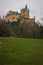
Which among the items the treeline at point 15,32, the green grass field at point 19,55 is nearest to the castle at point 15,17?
the treeline at point 15,32

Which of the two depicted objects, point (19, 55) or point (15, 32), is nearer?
point (19, 55)

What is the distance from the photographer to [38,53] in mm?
5996

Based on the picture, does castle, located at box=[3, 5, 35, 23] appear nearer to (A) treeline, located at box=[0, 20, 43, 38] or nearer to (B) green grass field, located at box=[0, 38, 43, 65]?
(A) treeline, located at box=[0, 20, 43, 38]

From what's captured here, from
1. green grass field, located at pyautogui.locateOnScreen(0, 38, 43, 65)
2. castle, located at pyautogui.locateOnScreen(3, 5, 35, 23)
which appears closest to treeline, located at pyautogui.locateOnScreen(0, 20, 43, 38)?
castle, located at pyautogui.locateOnScreen(3, 5, 35, 23)

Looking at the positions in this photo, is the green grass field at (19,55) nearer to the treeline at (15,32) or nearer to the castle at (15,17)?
the treeline at (15,32)

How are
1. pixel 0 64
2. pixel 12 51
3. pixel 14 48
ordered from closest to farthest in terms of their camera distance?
1. pixel 0 64
2. pixel 12 51
3. pixel 14 48

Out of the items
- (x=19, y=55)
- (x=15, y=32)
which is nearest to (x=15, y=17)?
(x=15, y=32)

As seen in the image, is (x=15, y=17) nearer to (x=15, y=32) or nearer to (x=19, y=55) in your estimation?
(x=15, y=32)

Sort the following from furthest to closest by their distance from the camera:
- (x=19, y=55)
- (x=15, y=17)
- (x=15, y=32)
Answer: (x=15, y=17) → (x=15, y=32) → (x=19, y=55)

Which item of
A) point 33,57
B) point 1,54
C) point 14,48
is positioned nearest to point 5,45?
point 14,48

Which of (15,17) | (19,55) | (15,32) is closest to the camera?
(19,55)

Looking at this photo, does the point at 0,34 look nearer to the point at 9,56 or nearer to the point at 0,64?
the point at 9,56

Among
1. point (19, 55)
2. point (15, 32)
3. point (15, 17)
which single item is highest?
point (15, 17)

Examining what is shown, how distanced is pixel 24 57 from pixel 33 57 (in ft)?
0.90
